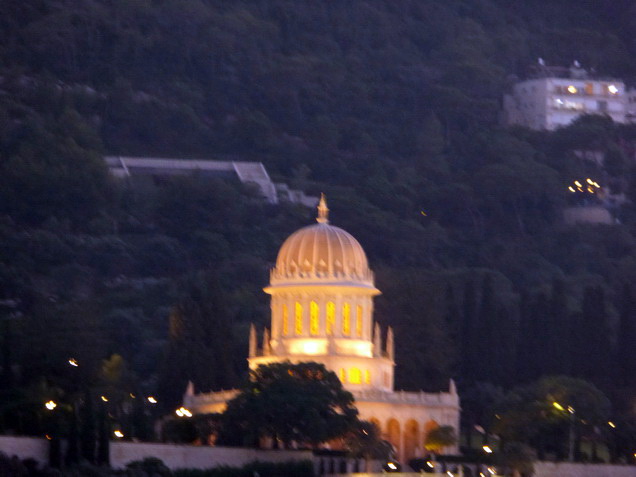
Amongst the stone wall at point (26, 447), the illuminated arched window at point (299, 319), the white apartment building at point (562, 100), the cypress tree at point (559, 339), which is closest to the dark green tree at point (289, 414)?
the illuminated arched window at point (299, 319)

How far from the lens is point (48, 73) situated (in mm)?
155875

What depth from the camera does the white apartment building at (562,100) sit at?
166750 millimetres

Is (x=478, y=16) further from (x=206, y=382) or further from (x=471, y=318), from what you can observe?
(x=206, y=382)

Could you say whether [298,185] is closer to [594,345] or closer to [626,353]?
[594,345]

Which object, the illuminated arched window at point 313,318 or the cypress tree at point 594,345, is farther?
the cypress tree at point 594,345

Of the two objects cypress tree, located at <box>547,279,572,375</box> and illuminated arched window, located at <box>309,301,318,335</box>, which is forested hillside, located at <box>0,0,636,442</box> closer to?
cypress tree, located at <box>547,279,572,375</box>

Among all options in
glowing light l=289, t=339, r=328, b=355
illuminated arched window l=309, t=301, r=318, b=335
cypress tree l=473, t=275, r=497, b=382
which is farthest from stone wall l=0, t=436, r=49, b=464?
cypress tree l=473, t=275, r=497, b=382

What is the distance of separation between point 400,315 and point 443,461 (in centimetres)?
1751

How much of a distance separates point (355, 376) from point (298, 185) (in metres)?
50.2

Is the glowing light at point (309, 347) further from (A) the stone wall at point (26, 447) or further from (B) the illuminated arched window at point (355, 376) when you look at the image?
(A) the stone wall at point (26, 447)

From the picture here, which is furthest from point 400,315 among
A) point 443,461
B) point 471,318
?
point 443,461

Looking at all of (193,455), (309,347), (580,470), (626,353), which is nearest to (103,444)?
(193,455)

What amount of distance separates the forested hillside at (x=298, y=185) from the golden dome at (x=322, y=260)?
7.41 metres

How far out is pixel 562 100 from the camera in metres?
167
